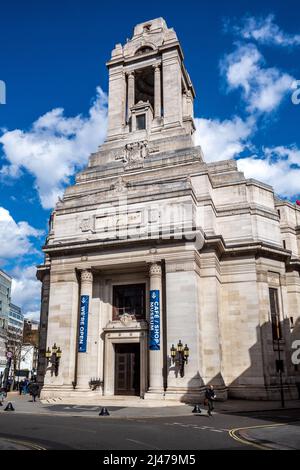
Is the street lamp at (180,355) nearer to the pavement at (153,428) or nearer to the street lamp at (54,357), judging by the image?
the pavement at (153,428)

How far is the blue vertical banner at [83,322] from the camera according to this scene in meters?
32.6

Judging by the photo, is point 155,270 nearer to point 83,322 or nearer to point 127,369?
point 83,322

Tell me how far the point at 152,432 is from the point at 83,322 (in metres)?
17.5

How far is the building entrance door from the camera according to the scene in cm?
3284

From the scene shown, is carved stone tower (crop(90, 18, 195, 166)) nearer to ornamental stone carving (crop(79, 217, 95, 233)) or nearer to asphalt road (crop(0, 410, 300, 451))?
ornamental stone carving (crop(79, 217, 95, 233))

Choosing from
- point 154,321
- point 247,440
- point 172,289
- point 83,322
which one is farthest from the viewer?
point 83,322

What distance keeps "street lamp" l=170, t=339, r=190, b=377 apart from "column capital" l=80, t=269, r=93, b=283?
889 cm

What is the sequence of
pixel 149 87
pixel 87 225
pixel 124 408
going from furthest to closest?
1. pixel 149 87
2. pixel 87 225
3. pixel 124 408

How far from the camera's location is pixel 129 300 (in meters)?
35.2

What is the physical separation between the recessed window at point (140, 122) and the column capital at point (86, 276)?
67.3 feet

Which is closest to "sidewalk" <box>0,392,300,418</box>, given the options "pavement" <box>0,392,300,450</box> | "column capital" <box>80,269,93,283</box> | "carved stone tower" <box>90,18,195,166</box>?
"pavement" <box>0,392,300,450</box>

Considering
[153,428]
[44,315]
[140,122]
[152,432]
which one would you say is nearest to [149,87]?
[140,122]

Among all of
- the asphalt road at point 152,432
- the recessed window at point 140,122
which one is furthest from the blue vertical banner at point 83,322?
the recessed window at point 140,122

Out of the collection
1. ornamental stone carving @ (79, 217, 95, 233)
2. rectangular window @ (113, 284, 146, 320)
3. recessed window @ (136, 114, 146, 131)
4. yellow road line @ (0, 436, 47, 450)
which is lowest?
yellow road line @ (0, 436, 47, 450)
